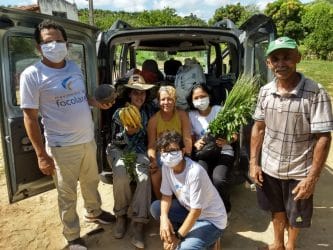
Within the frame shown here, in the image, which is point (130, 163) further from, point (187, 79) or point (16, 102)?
point (187, 79)

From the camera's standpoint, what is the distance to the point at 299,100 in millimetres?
2633

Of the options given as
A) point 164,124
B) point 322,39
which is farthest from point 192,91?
point 322,39

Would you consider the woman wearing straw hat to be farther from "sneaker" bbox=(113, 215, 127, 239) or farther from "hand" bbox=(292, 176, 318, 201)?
"hand" bbox=(292, 176, 318, 201)

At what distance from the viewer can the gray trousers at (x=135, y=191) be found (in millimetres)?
3510

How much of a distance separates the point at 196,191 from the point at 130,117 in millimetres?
1134

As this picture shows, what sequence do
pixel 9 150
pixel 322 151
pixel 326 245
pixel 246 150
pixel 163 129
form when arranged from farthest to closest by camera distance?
pixel 246 150 → pixel 163 129 → pixel 326 245 → pixel 9 150 → pixel 322 151

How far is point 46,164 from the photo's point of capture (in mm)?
2961

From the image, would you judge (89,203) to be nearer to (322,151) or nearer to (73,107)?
(73,107)

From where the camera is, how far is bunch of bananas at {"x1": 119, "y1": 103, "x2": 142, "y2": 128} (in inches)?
139

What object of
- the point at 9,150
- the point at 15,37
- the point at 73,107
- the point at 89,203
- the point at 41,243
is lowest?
the point at 41,243

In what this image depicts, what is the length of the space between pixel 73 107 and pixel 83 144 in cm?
34

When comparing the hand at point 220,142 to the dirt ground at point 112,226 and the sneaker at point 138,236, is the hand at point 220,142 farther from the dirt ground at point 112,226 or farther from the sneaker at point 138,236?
the sneaker at point 138,236

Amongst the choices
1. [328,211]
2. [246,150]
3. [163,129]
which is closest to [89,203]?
[163,129]

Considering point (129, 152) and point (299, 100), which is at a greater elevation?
point (299, 100)
